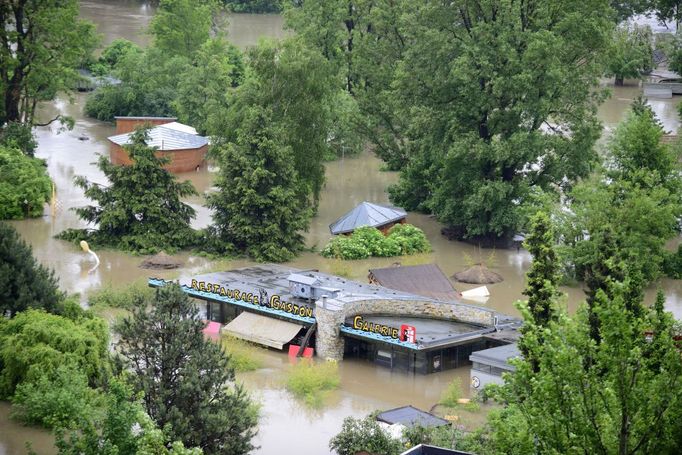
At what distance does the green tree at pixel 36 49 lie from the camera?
2344 inches

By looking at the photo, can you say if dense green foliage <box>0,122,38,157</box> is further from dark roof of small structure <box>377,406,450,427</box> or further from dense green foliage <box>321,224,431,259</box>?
dark roof of small structure <box>377,406,450,427</box>

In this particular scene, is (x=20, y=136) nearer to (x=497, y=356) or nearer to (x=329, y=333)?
(x=329, y=333)

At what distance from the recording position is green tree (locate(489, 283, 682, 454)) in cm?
2177

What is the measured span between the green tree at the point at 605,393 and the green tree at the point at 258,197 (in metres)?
26.3

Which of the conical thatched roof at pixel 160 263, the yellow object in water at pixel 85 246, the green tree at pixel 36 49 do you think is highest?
the green tree at pixel 36 49

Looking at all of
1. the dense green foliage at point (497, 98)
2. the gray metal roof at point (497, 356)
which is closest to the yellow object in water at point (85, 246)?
the dense green foliage at point (497, 98)

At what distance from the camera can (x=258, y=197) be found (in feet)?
160

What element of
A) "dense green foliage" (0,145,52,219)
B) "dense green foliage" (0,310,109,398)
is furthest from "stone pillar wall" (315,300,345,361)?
"dense green foliage" (0,145,52,219)

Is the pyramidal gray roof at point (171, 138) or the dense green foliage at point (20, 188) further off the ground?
the pyramidal gray roof at point (171, 138)

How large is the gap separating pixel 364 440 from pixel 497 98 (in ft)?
76.7

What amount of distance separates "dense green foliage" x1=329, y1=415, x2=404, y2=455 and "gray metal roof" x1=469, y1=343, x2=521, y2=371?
235 inches

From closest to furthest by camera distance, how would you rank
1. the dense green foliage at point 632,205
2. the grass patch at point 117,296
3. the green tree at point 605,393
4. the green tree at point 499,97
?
the green tree at point 605,393
the grass patch at point 117,296
the dense green foliage at point 632,205
the green tree at point 499,97

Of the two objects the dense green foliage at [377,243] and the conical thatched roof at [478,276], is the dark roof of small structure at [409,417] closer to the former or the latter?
the conical thatched roof at [478,276]

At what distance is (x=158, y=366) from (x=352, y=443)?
509 centimetres
